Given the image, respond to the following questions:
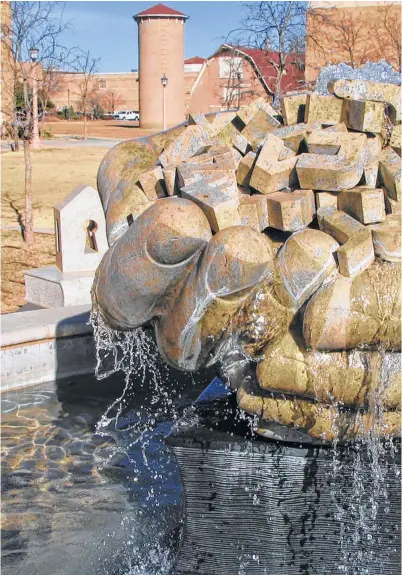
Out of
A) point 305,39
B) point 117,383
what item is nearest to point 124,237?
point 117,383

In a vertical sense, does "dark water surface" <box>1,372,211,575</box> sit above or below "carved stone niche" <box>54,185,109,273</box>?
below

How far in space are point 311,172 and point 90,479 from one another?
2547mm

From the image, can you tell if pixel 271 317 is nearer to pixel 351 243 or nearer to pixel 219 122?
pixel 351 243

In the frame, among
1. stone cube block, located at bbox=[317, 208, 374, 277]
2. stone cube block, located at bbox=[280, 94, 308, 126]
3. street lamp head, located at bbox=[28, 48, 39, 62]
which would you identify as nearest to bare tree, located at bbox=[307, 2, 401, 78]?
street lamp head, located at bbox=[28, 48, 39, 62]

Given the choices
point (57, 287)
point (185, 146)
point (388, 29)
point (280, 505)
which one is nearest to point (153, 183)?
point (185, 146)

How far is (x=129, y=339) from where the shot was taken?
11.1 feet

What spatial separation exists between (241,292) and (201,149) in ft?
2.48

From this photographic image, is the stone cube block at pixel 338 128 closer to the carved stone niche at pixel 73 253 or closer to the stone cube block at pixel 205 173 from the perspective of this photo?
the stone cube block at pixel 205 173

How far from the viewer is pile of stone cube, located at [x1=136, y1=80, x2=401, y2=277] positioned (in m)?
2.73

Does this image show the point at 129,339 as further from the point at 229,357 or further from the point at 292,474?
the point at 292,474

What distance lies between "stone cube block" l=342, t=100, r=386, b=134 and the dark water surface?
2010 mm

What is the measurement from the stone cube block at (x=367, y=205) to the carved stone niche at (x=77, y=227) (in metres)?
5.30

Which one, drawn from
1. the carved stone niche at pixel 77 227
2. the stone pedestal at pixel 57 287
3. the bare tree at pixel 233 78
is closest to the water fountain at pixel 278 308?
the stone pedestal at pixel 57 287

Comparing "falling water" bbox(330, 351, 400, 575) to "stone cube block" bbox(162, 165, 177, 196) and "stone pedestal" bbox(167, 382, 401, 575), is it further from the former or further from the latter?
"stone cube block" bbox(162, 165, 177, 196)
